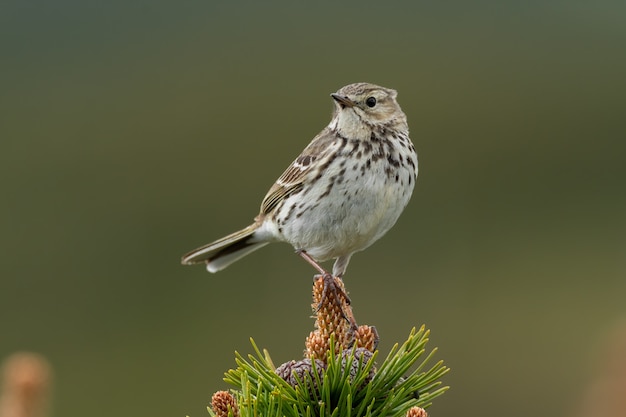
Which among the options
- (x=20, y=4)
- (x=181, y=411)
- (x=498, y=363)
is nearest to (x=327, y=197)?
(x=181, y=411)

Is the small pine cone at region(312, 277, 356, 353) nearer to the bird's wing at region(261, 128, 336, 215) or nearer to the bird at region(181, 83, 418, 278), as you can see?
→ the bird at region(181, 83, 418, 278)

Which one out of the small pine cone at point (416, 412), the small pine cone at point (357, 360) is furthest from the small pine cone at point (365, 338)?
the small pine cone at point (416, 412)

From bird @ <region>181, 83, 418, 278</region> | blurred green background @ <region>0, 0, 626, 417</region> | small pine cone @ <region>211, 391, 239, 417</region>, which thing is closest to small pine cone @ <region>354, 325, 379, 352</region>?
small pine cone @ <region>211, 391, 239, 417</region>

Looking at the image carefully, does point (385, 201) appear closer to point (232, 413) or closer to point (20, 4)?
point (232, 413)

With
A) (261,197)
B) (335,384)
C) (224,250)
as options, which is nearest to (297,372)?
(335,384)

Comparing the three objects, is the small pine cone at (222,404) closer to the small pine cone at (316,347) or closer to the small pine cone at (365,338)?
the small pine cone at (316,347)
